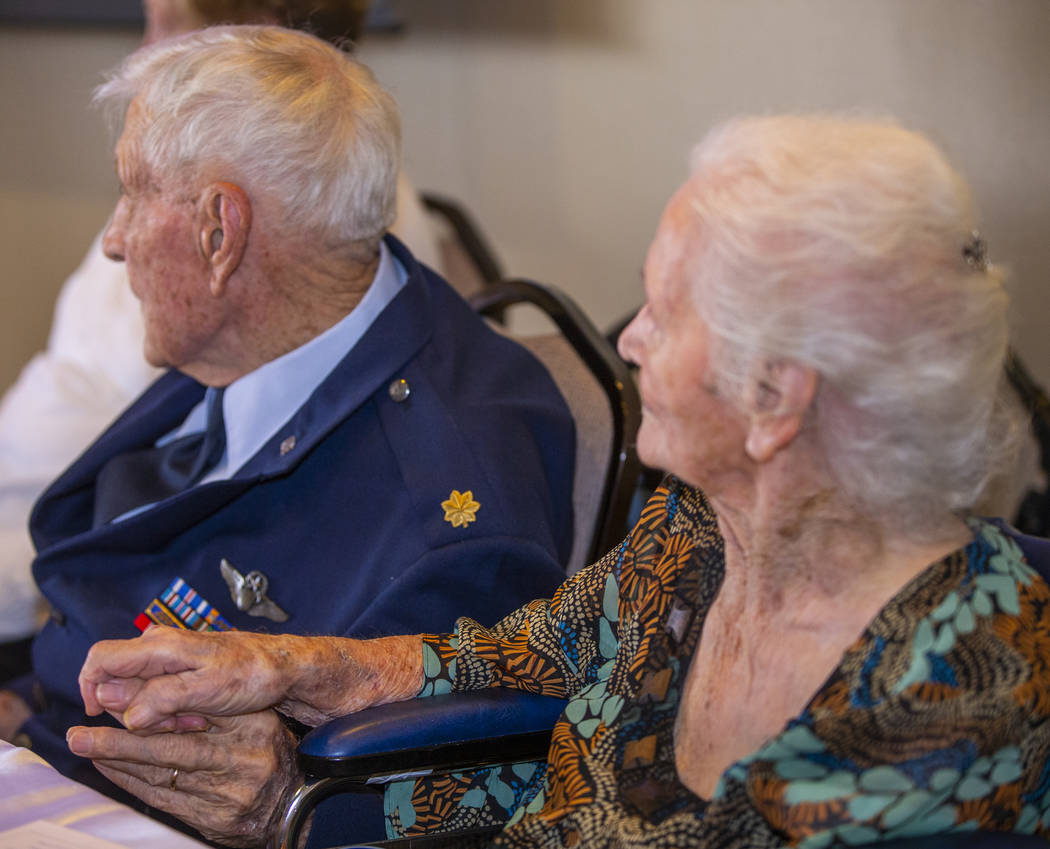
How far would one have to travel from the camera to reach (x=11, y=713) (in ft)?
5.88

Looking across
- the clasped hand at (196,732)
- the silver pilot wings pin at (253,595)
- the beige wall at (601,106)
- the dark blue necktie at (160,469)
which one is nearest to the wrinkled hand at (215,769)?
the clasped hand at (196,732)

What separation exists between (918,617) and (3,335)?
3717 millimetres

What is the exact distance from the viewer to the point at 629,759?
1074mm

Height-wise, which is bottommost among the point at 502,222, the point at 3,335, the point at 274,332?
the point at 3,335

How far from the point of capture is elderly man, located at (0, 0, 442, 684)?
1.98 meters

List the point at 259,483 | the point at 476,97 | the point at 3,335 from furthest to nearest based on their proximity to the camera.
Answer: the point at 3,335, the point at 476,97, the point at 259,483

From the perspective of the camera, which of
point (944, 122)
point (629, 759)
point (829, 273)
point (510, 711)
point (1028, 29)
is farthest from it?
point (944, 122)

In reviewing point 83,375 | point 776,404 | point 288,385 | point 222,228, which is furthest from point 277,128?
point 83,375

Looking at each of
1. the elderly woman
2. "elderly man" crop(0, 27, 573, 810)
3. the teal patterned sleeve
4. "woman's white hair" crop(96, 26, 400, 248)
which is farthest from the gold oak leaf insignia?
"woman's white hair" crop(96, 26, 400, 248)

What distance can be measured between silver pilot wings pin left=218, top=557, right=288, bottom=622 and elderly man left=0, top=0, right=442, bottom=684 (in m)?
0.71

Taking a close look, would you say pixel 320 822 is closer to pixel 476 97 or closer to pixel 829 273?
pixel 829 273

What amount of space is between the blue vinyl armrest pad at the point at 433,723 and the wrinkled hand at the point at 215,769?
0.33 feet

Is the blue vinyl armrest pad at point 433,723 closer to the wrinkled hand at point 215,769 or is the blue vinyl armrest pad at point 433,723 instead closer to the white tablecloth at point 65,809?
the wrinkled hand at point 215,769

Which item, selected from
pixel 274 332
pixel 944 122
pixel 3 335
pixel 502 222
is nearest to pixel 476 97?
pixel 502 222
